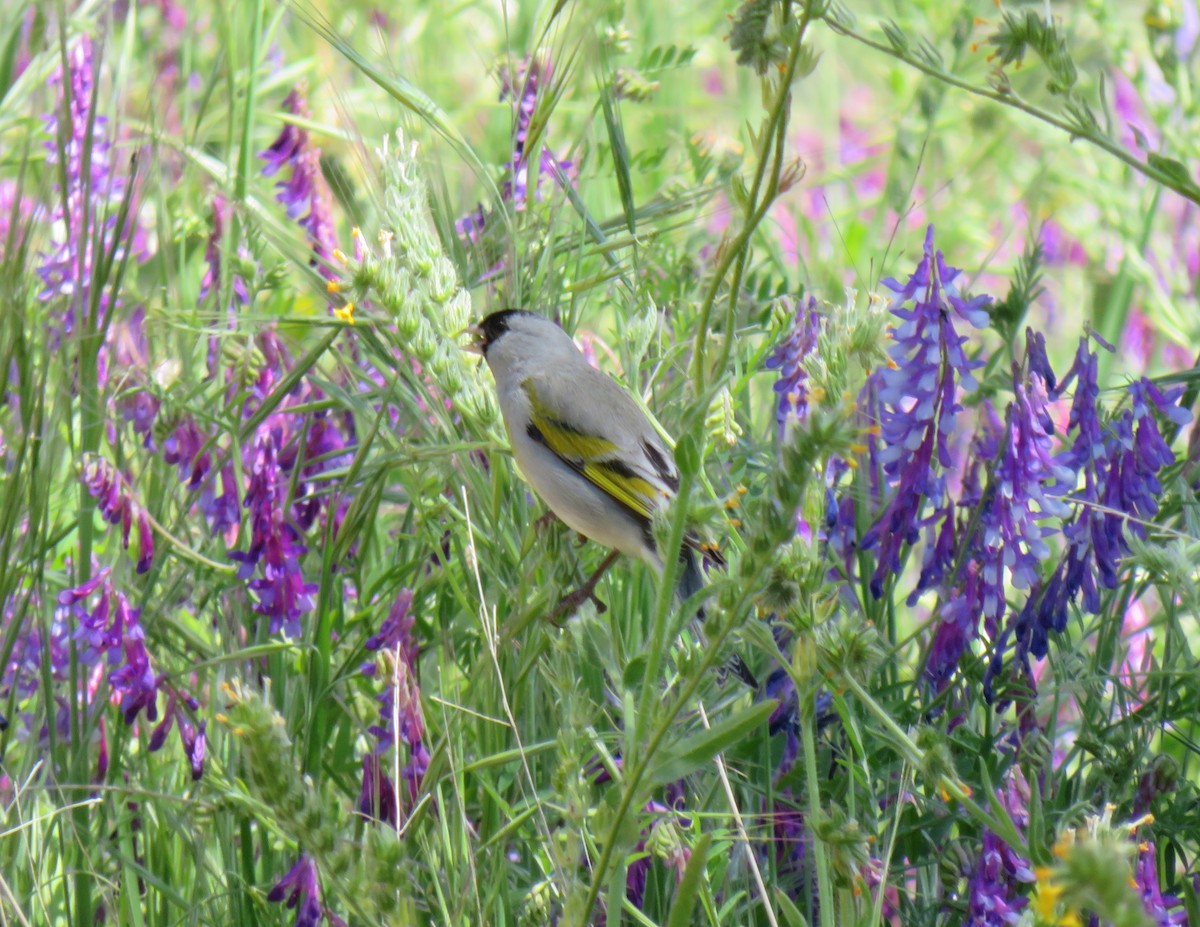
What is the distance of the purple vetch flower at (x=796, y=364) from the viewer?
82.0 inches

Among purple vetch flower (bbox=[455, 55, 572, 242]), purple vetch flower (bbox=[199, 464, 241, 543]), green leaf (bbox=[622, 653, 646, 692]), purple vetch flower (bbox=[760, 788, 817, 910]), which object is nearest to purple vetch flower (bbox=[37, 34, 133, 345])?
purple vetch flower (bbox=[199, 464, 241, 543])

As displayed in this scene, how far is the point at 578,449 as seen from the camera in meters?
2.72

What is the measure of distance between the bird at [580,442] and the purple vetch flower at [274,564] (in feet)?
1.25

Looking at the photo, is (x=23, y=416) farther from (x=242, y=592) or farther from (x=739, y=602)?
(x=739, y=602)

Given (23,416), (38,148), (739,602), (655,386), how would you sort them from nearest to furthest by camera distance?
1. (739,602)
2. (23,416)
3. (655,386)
4. (38,148)

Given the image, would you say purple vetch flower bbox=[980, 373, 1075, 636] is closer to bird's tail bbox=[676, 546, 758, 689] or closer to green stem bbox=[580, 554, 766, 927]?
bird's tail bbox=[676, 546, 758, 689]

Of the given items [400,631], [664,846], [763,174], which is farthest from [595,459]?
[763,174]

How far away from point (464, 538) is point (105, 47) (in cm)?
99

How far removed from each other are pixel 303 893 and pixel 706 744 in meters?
0.90

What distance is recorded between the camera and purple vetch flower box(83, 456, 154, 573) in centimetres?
210

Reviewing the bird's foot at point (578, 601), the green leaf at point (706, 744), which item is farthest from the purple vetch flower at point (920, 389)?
the green leaf at point (706, 744)

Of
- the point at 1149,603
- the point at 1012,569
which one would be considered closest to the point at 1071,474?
the point at 1012,569

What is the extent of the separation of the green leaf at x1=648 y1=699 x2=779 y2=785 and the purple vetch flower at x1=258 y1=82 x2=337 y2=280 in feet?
5.90

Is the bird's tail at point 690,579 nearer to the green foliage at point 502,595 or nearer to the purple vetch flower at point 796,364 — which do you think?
the green foliage at point 502,595
